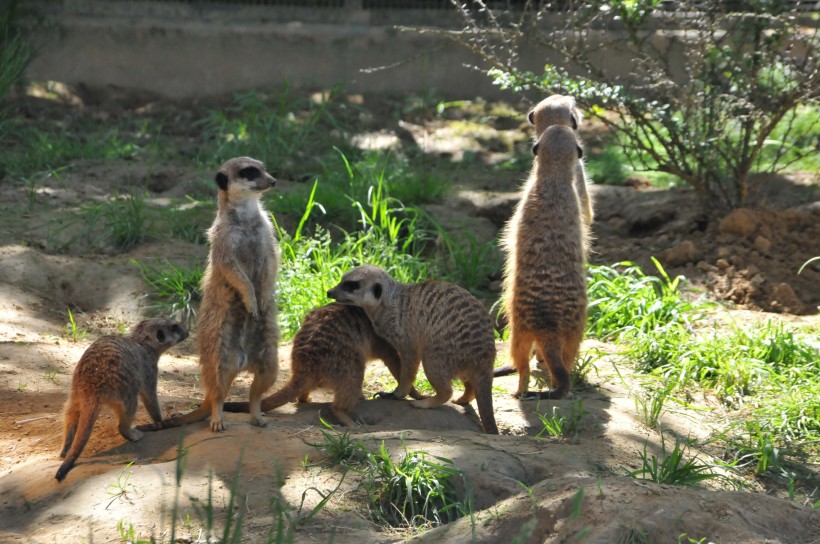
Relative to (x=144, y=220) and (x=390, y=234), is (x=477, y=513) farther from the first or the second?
(x=144, y=220)

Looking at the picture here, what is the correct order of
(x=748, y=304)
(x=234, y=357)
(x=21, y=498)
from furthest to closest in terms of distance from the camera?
(x=748, y=304), (x=234, y=357), (x=21, y=498)

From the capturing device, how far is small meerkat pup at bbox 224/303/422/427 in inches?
159

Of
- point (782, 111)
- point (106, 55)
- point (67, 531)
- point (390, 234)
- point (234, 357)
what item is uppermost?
point (106, 55)

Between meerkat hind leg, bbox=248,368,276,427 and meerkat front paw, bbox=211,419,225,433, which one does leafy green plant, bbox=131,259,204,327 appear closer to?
meerkat hind leg, bbox=248,368,276,427

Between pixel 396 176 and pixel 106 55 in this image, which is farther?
pixel 106 55

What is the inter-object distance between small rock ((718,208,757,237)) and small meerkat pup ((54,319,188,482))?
143 inches

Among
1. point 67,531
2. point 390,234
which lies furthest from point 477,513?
Result: point 390,234

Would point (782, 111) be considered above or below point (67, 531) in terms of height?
above

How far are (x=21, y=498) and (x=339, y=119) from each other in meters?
5.12

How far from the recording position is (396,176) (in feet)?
21.6

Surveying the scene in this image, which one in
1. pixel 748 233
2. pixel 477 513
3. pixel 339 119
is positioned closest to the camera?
pixel 477 513

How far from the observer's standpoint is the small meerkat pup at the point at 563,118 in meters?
5.29

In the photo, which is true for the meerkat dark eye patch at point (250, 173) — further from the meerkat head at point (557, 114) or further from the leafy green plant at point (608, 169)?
the leafy green plant at point (608, 169)

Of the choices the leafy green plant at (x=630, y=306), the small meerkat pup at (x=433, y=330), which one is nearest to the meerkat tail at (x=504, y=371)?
the small meerkat pup at (x=433, y=330)
